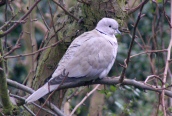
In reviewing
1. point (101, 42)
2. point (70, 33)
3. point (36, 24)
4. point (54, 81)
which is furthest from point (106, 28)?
point (36, 24)

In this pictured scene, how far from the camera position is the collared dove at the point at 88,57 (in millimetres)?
2875

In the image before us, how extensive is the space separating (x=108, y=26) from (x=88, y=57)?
0.35 meters

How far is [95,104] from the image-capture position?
3.90m

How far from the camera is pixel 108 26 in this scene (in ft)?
10.5

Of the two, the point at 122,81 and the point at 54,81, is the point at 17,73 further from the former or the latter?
the point at 122,81

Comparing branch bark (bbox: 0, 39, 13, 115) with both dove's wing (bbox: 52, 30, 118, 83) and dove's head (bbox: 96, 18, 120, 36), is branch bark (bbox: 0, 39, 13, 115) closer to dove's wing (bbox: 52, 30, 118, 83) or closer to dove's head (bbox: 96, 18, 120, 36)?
dove's wing (bbox: 52, 30, 118, 83)

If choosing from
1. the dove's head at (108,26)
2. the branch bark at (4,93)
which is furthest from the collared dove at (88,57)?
the branch bark at (4,93)

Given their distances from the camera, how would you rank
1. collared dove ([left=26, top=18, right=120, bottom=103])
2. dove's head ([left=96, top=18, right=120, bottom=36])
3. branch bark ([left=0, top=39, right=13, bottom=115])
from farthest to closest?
dove's head ([left=96, top=18, right=120, bottom=36]), collared dove ([left=26, top=18, right=120, bottom=103]), branch bark ([left=0, top=39, right=13, bottom=115])

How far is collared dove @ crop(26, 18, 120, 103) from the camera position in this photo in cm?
288

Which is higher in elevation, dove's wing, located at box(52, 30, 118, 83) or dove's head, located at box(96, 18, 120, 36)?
dove's head, located at box(96, 18, 120, 36)

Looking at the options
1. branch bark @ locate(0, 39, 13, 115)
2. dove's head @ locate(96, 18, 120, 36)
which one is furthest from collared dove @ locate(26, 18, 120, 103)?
branch bark @ locate(0, 39, 13, 115)

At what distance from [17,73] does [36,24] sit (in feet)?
7.09

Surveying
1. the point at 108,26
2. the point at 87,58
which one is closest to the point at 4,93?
the point at 87,58

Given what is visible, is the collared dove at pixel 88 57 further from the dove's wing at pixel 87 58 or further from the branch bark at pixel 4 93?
the branch bark at pixel 4 93
